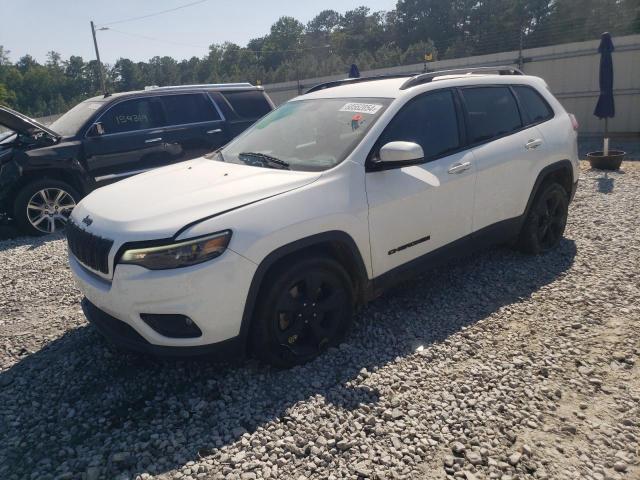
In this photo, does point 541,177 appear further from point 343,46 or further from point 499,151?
point 343,46

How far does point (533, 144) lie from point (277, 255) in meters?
2.83

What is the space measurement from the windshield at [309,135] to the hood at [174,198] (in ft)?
0.56

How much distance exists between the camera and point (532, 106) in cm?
475

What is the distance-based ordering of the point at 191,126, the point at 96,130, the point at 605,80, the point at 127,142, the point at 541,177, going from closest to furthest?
the point at 541,177
the point at 96,130
the point at 127,142
the point at 191,126
the point at 605,80

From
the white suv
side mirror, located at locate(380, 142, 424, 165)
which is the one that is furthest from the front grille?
side mirror, located at locate(380, 142, 424, 165)

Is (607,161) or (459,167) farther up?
(459,167)

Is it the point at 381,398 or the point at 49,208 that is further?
the point at 49,208

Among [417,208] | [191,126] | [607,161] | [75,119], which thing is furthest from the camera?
[607,161]

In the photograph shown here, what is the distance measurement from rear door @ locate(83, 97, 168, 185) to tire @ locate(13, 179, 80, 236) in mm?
458

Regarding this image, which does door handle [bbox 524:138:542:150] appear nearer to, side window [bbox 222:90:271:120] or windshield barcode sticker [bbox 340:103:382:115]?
windshield barcode sticker [bbox 340:103:382:115]

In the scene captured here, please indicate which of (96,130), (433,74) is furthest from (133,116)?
(433,74)

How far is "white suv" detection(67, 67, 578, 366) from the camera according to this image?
9.23ft

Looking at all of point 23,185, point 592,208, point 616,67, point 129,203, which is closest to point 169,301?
point 129,203

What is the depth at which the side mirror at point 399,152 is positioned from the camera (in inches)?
129
